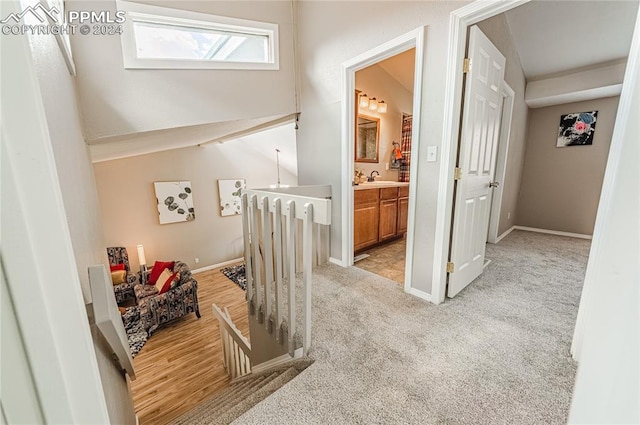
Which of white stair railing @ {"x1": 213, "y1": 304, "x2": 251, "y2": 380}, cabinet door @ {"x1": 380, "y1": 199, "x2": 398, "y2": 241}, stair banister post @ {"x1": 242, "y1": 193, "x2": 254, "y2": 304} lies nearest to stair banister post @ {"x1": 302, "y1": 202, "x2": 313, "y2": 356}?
stair banister post @ {"x1": 242, "y1": 193, "x2": 254, "y2": 304}

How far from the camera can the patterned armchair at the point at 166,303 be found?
3.26 metres

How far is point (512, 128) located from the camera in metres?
3.41

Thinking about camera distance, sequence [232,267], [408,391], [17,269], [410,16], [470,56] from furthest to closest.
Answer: [232,267]
[410,16]
[470,56]
[408,391]
[17,269]

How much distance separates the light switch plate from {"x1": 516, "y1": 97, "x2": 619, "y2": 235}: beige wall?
3.64 metres

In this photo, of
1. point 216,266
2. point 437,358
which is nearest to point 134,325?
point 216,266

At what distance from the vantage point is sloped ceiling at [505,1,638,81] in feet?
8.02

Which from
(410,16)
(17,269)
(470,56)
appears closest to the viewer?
(17,269)

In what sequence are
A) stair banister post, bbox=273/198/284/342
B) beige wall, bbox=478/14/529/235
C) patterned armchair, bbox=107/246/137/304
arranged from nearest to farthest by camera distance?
1. stair banister post, bbox=273/198/284/342
2. beige wall, bbox=478/14/529/235
3. patterned armchair, bbox=107/246/137/304

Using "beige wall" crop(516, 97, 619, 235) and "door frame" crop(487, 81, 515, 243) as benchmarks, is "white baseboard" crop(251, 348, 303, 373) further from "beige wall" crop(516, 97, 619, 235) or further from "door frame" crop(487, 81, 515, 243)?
"beige wall" crop(516, 97, 619, 235)

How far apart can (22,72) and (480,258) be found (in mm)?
2886

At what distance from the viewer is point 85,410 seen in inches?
15.7

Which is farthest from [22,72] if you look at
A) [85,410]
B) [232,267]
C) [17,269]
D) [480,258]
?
[232,267]

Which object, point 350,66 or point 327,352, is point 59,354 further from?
point 350,66

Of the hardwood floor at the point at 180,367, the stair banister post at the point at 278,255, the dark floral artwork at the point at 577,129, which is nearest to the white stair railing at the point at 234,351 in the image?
the hardwood floor at the point at 180,367
